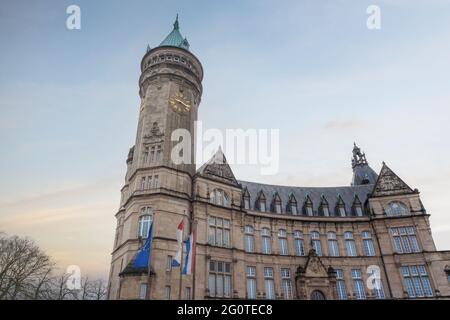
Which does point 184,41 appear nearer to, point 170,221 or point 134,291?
point 170,221

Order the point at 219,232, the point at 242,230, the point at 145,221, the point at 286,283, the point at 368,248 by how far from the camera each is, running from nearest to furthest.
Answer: the point at 145,221
the point at 219,232
the point at 286,283
the point at 242,230
the point at 368,248

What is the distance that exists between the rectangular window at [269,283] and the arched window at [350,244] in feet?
37.2

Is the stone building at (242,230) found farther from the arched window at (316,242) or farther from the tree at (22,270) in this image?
the tree at (22,270)

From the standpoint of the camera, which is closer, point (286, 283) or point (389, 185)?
point (286, 283)

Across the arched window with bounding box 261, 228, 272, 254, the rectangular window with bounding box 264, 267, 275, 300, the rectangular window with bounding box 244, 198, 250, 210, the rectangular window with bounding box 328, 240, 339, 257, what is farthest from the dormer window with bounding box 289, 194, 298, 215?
the rectangular window with bounding box 264, 267, 275, 300

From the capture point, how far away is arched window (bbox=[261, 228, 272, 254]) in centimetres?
3566

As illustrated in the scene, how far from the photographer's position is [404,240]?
37.0 m

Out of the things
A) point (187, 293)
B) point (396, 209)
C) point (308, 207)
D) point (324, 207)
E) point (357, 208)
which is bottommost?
point (187, 293)

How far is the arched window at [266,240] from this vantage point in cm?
3566

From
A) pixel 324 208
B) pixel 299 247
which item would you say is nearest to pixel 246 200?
pixel 299 247

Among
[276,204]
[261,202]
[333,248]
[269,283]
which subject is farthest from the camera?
[276,204]

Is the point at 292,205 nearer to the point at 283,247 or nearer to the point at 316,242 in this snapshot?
the point at 316,242

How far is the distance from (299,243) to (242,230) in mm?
8627
